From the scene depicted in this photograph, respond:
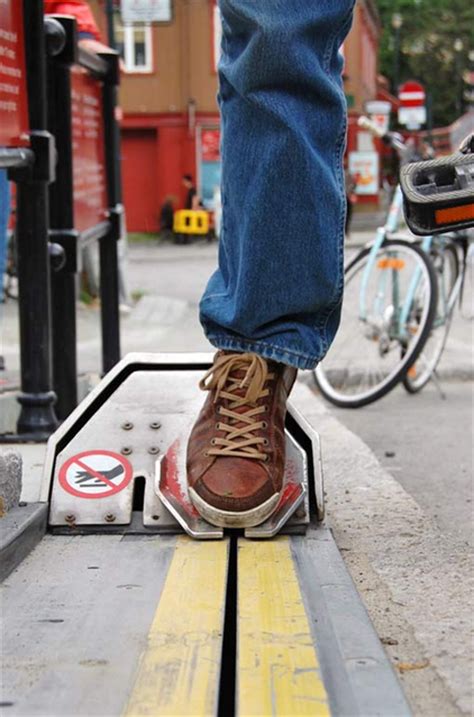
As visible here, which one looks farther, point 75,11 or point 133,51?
point 133,51

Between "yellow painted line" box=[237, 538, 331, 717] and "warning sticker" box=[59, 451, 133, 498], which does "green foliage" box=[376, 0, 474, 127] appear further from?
"yellow painted line" box=[237, 538, 331, 717]

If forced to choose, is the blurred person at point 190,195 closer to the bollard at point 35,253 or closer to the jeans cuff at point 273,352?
the bollard at point 35,253

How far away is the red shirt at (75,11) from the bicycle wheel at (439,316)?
1.85m

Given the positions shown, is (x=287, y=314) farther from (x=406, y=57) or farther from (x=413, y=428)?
(x=406, y=57)

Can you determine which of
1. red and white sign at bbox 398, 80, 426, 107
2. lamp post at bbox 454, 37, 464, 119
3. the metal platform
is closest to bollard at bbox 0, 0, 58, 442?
the metal platform

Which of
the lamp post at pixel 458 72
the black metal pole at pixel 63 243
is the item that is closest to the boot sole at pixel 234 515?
the black metal pole at pixel 63 243

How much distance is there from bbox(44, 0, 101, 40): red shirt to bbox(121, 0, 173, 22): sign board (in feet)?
28.6

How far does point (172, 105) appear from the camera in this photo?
35.9 metres

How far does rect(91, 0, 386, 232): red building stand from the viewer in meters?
34.6

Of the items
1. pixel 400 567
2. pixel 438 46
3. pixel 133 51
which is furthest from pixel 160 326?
pixel 438 46

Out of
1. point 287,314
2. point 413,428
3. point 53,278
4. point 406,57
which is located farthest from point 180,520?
point 406,57

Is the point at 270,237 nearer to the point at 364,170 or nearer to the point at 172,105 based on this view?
the point at 172,105

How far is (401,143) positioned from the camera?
598cm

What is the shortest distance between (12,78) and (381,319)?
9.66 feet
